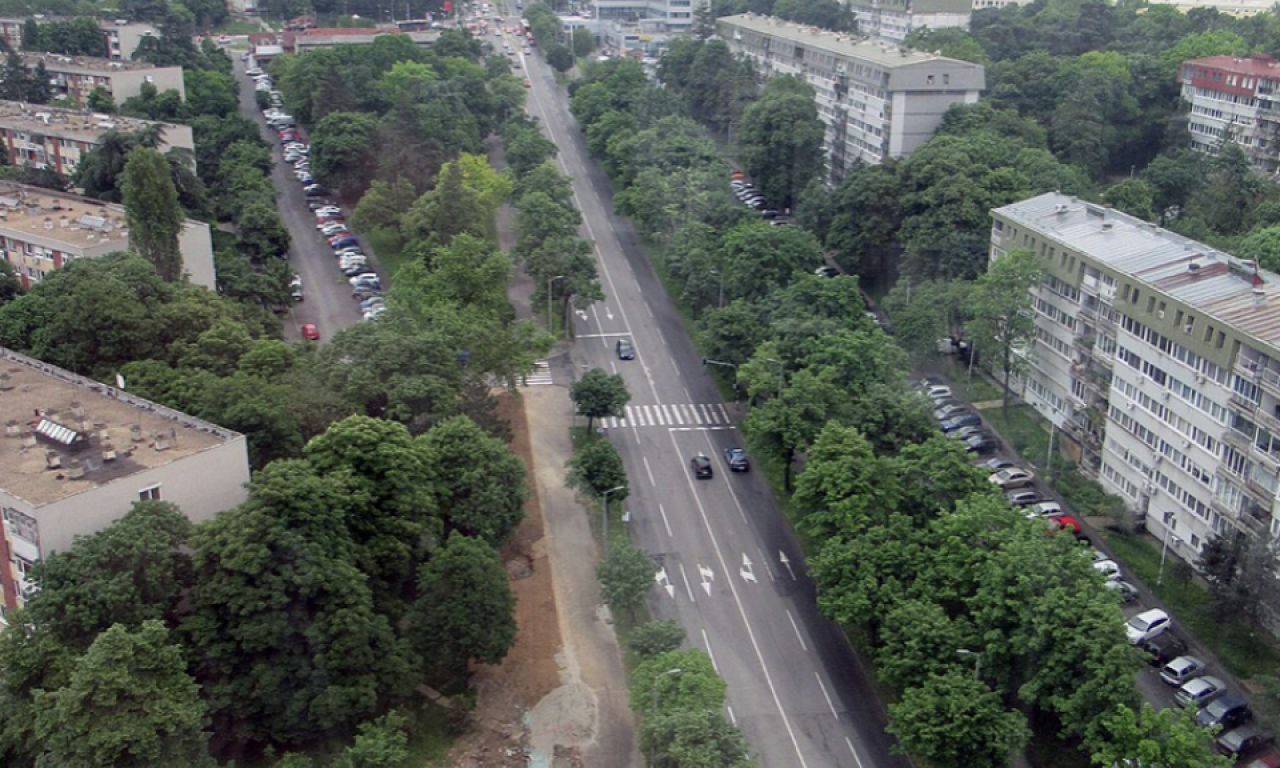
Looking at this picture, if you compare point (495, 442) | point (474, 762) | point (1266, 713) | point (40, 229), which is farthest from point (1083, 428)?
point (40, 229)

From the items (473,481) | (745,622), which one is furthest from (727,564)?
(473,481)

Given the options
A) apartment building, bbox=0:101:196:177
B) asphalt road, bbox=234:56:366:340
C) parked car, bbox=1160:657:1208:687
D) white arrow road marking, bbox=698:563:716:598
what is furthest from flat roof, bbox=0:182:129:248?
parked car, bbox=1160:657:1208:687

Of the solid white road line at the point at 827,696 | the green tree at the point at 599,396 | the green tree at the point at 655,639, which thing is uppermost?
the green tree at the point at 599,396

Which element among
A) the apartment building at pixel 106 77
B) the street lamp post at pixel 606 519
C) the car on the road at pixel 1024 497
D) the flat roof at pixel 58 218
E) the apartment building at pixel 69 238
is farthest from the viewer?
the apartment building at pixel 106 77

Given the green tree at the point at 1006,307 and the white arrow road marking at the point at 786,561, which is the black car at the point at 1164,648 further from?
the green tree at the point at 1006,307

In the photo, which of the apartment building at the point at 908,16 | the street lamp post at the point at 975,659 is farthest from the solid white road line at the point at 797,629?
the apartment building at the point at 908,16

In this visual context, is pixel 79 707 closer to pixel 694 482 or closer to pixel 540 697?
pixel 540 697

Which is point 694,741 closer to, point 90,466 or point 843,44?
point 90,466

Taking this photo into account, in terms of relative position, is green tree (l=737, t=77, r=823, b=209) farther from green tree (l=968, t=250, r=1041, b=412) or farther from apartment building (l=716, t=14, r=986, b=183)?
green tree (l=968, t=250, r=1041, b=412)
